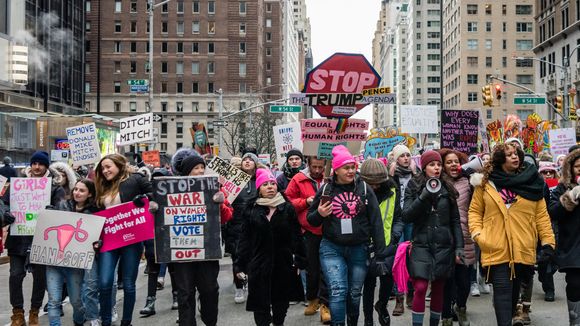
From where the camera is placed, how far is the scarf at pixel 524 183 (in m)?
6.54

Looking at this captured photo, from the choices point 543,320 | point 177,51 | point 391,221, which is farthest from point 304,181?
point 177,51

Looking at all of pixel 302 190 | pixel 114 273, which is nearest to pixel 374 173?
pixel 302 190

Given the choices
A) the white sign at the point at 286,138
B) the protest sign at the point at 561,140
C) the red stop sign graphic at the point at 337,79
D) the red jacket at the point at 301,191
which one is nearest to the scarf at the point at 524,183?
the red jacket at the point at 301,191

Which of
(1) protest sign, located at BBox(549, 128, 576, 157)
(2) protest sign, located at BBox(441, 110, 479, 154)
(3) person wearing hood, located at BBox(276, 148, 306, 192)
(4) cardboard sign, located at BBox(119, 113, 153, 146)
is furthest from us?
(1) protest sign, located at BBox(549, 128, 576, 157)

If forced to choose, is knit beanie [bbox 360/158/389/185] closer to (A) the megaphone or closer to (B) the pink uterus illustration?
(A) the megaphone

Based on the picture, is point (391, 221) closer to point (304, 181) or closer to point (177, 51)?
point (304, 181)

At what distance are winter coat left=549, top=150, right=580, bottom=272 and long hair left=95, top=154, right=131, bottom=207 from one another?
14.1 feet

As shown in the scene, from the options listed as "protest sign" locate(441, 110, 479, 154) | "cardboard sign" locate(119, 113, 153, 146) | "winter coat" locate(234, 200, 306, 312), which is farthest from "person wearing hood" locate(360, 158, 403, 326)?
"cardboard sign" locate(119, 113, 153, 146)

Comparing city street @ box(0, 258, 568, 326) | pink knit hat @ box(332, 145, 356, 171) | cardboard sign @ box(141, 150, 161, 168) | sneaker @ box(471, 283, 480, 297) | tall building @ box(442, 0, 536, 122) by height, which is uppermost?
tall building @ box(442, 0, 536, 122)

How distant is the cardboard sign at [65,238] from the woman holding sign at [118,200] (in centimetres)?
21

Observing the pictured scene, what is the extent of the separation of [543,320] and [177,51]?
98089mm

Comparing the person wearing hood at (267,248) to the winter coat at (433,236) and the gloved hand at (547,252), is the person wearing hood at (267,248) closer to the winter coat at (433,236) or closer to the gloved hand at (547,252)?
the winter coat at (433,236)

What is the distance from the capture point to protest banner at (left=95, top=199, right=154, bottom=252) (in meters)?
7.42

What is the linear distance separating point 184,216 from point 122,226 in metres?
0.92
